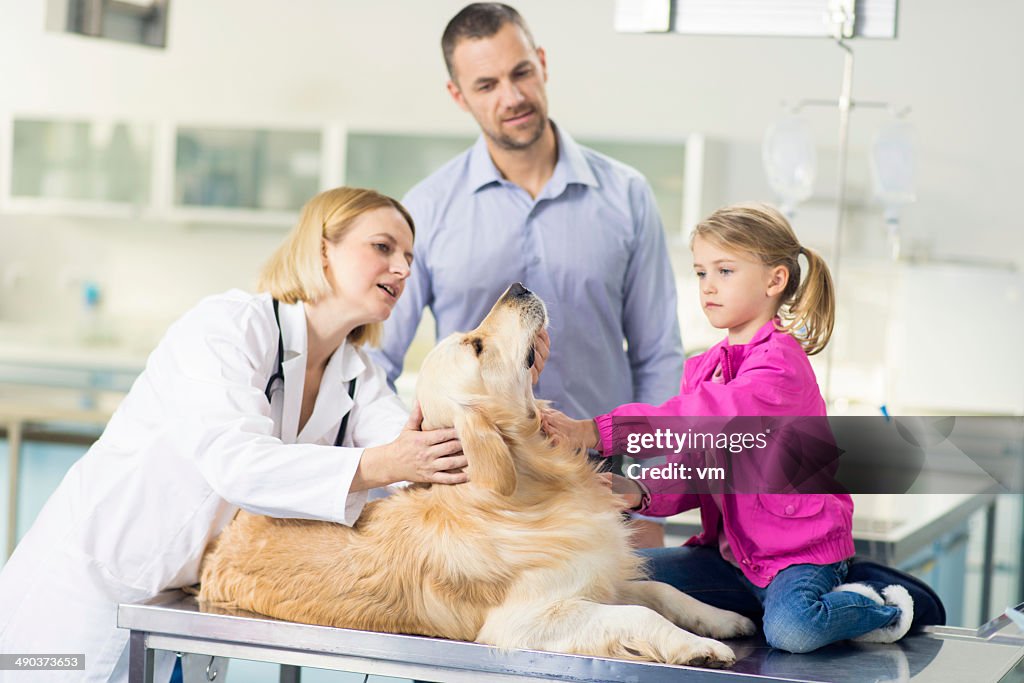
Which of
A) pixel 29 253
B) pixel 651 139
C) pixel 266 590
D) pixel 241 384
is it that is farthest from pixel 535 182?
pixel 29 253

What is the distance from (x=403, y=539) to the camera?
1304mm

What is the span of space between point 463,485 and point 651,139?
3599 mm

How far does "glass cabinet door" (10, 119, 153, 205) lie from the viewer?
519 cm

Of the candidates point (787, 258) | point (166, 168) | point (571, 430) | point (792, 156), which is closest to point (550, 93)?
point (166, 168)

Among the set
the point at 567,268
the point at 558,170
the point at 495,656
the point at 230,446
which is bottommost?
the point at 495,656

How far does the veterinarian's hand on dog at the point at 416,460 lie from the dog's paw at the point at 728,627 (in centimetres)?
38

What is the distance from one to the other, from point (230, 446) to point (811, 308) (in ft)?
2.58

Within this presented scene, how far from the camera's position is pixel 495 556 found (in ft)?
4.11

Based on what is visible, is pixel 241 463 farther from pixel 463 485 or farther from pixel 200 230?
pixel 200 230

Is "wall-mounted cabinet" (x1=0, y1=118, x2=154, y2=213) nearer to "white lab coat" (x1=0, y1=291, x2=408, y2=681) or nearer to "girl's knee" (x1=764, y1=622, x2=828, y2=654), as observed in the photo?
"white lab coat" (x1=0, y1=291, x2=408, y2=681)

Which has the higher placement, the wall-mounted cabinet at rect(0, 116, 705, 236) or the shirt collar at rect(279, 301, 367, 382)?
the wall-mounted cabinet at rect(0, 116, 705, 236)

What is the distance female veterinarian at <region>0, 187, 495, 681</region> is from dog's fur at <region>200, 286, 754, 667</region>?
0.05 metres

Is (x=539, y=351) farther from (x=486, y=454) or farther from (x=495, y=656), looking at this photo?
(x=495, y=656)

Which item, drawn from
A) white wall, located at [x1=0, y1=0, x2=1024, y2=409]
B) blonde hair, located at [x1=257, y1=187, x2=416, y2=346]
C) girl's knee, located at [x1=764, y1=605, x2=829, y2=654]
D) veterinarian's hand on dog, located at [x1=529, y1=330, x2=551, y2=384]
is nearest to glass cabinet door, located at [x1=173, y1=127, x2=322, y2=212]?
white wall, located at [x1=0, y1=0, x2=1024, y2=409]
